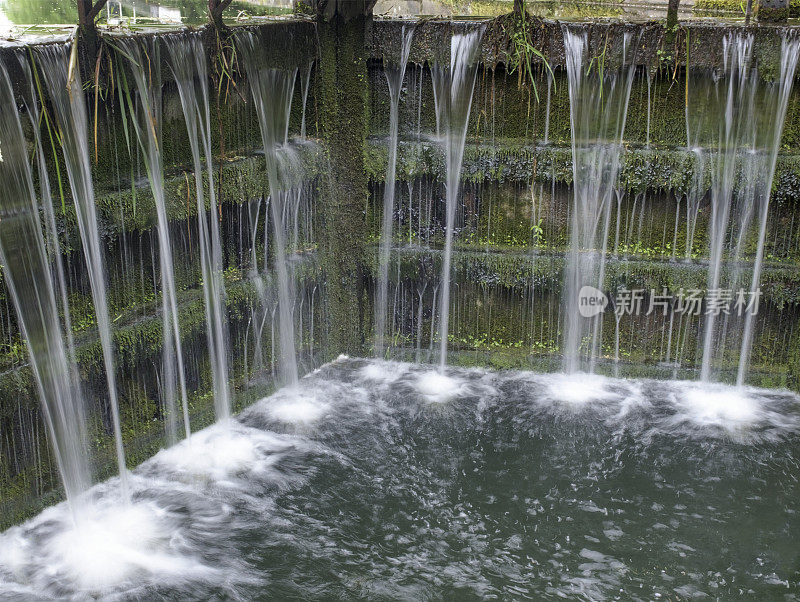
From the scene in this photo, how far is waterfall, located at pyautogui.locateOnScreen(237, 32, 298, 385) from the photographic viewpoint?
8008 millimetres

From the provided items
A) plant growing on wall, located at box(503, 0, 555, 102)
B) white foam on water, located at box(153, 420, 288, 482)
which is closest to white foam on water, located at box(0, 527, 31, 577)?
white foam on water, located at box(153, 420, 288, 482)

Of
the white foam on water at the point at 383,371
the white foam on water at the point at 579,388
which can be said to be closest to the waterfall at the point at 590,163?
the white foam on water at the point at 579,388

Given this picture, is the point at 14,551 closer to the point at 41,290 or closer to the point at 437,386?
the point at 41,290

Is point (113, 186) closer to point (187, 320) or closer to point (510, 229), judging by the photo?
point (187, 320)

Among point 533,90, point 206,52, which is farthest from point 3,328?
point 533,90

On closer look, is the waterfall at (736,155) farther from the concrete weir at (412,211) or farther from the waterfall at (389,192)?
the waterfall at (389,192)

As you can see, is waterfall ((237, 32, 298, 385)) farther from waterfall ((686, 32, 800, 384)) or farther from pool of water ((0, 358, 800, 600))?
waterfall ((686, 32, 800, 384))

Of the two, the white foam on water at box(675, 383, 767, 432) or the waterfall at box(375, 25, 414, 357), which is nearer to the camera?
the white foam on water at box(675, 383, 767, 432)

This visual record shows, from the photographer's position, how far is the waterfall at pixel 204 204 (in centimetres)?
720

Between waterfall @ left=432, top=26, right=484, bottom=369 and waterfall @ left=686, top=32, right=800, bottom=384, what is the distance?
2.33 m

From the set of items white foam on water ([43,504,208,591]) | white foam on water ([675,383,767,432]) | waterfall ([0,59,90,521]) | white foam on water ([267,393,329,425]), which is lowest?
white foam on water ([43,504,208,591])

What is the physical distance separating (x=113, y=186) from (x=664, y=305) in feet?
19.1

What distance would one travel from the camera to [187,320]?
7.69 metres

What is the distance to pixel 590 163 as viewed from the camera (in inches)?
348
